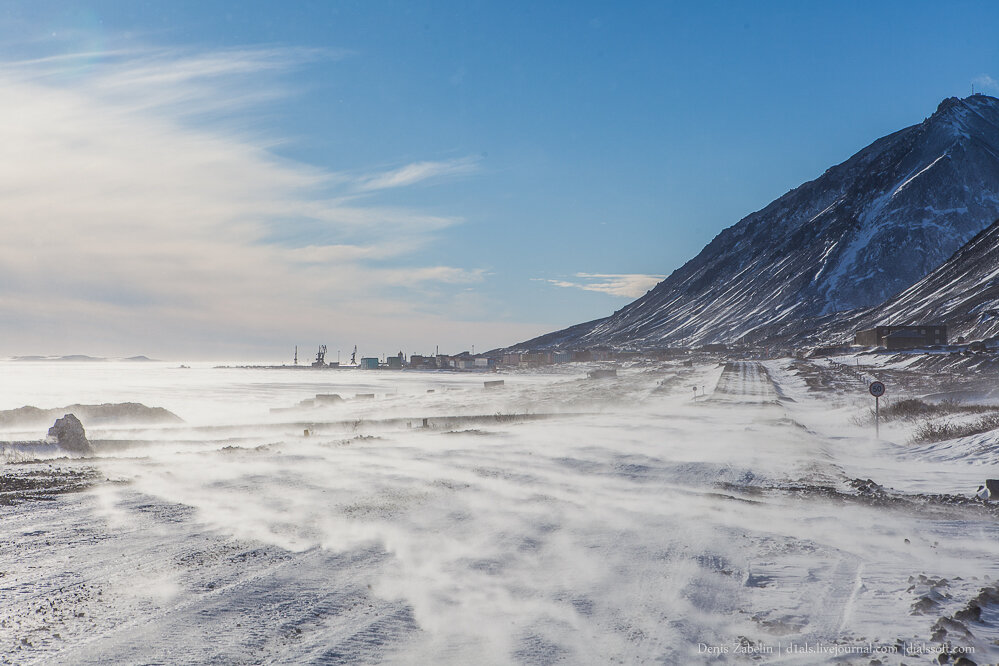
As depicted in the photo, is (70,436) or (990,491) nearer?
(990,491)

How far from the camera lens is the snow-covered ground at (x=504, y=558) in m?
7.77

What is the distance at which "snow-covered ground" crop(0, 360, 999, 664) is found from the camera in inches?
306

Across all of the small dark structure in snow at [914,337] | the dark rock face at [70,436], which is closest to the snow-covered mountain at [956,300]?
the small dark structure in snow at [914,337]

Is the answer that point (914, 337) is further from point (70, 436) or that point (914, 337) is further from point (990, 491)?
point (70, 436)

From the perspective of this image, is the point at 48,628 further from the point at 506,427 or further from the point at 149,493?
the point at 506,427

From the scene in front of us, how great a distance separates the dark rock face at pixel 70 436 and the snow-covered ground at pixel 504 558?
271 inches

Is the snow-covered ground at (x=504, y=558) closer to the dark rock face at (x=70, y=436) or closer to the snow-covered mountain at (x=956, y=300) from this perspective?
the dark rock face at (x=70, y=436)

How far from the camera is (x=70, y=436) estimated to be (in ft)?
97.2

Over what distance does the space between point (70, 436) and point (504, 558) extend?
1050 inches

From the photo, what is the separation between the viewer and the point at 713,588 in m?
9.56

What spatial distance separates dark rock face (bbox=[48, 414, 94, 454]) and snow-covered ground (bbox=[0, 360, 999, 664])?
6.89m

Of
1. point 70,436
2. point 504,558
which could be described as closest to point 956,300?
point 70,436

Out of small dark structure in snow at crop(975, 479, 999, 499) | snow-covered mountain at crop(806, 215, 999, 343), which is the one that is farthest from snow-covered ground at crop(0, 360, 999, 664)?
snow-covered mountain at crop(806, 215, 999, 343)

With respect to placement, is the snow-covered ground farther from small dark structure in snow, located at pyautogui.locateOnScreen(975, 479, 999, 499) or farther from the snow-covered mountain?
the snow-covered mountain
